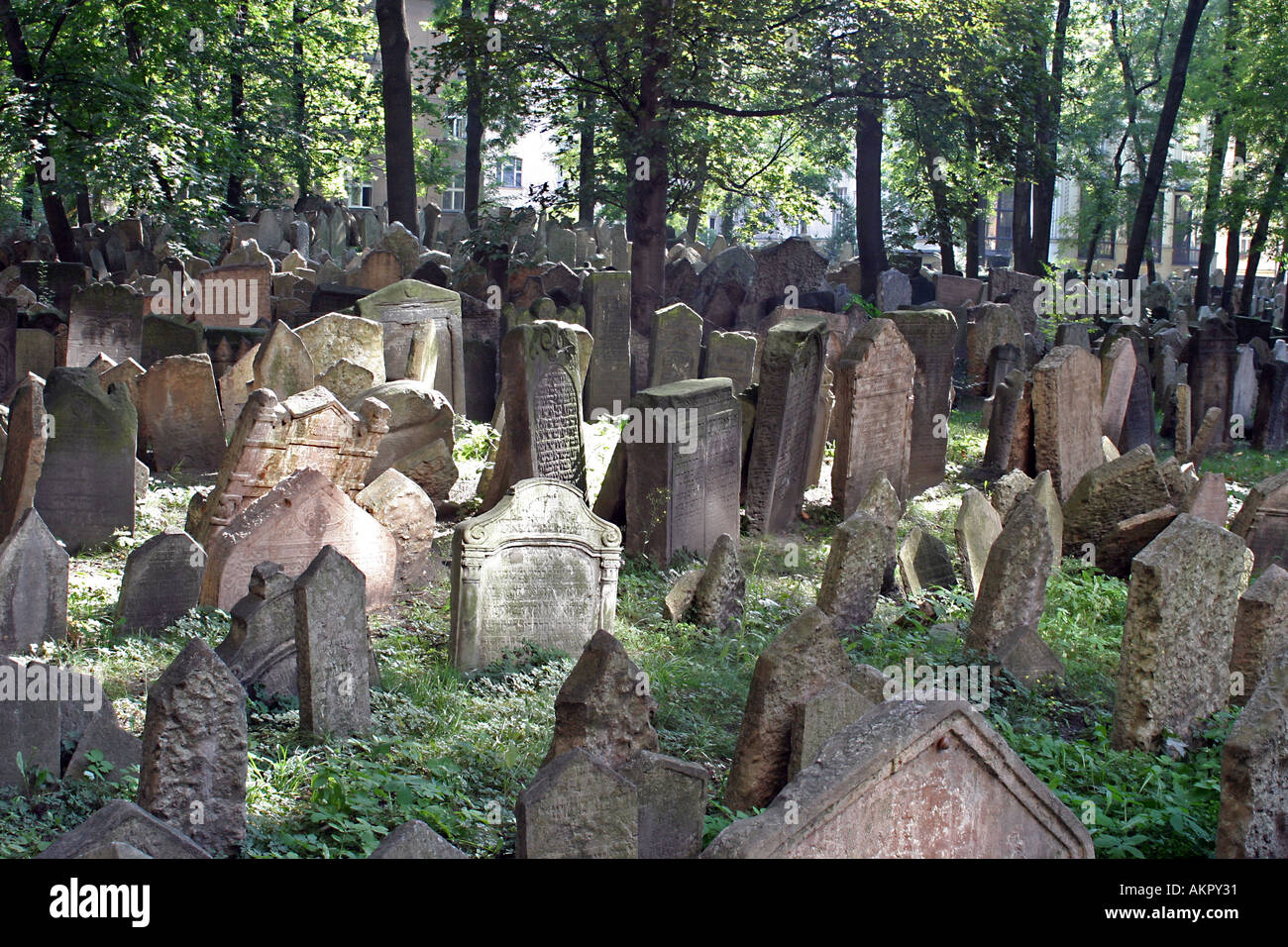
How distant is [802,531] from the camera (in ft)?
34.3

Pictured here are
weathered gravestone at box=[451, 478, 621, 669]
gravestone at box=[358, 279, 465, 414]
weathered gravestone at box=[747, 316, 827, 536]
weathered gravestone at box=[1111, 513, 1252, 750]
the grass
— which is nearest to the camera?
the grass

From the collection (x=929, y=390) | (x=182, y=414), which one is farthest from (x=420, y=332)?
(x=929, y=390)

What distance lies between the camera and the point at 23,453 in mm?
7793

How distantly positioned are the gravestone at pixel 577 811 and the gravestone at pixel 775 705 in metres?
1.09

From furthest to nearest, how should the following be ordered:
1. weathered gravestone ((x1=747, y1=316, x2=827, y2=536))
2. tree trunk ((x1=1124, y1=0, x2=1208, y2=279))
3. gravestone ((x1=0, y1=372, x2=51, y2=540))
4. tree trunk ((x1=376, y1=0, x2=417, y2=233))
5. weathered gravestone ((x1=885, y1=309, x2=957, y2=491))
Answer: tree trunk ((x1=1124, y1=0, x2=1208, y2=279)) < tree trunk ((x1=376, y1=0, x2=417, y2=233)) < weathered gravestone ((x1=885, y1=309, x2=957, y2=491)) < weathered gravestone ((x1=747, y1=316, x2=827, y2=536)) < gravestone ((x1=0, y1=372, x2=51, y2=540))

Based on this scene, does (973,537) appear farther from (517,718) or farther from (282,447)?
(282,447)

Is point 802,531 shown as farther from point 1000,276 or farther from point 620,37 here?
point 1000,276

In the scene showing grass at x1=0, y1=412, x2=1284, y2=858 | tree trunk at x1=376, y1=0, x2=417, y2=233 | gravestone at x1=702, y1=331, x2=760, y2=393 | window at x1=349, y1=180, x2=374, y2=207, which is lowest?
grass at x1=0, y1=412, x2=1284, y2=858

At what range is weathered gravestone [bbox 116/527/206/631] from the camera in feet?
22.4

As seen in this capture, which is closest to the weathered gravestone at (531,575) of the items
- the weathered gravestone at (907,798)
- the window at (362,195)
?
the weathered gravestone at (907,798)

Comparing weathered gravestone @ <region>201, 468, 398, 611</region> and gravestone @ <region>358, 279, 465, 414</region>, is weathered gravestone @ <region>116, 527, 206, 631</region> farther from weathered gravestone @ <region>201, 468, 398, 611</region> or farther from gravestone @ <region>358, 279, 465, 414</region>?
gravestone @ <region>358, 279, 465, 414</region>

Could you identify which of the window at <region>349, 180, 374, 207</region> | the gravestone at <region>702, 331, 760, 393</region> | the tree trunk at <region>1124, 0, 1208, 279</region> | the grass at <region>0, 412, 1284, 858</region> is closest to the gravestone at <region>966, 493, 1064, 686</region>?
the grass at <region>0, 412, 1284, 858</region>

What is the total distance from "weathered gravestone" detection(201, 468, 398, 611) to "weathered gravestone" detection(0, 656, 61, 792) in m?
2.23

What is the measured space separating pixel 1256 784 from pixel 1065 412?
23.8 ft
